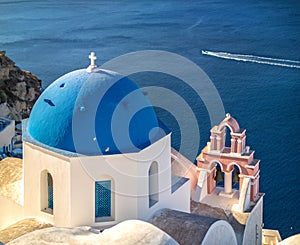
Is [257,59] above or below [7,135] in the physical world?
above

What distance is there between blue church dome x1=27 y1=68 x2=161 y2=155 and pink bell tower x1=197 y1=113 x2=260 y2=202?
2521 mm

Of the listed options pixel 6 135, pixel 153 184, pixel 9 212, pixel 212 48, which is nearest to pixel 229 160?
pixel 153 184

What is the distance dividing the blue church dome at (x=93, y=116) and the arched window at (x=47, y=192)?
564 millimetres

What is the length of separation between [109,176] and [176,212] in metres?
1.22

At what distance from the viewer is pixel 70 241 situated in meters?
7.00

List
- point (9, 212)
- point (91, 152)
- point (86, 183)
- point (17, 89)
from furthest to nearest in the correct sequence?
1. point (17, 89)
2. point (9, 212)
3. point (86, 183)
4. point (91, 152)

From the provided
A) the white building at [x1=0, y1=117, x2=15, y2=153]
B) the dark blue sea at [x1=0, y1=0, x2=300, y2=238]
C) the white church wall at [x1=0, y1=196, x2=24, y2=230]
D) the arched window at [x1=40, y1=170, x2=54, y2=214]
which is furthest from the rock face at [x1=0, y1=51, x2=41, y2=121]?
the arched window at [x1=40, y1=170, x2=54, y2=214]

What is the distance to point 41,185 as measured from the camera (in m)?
8.88

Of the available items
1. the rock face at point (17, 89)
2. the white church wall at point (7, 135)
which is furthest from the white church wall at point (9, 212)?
the rock face at point (17, 89)

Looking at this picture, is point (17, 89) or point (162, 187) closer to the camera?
point (162, 187)

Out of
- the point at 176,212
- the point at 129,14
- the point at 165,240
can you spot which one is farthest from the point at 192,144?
the point at 129,14

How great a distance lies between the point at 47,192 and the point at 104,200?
0.90m

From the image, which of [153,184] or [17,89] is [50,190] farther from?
[17,89]

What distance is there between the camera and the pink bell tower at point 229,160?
11.1 metres
